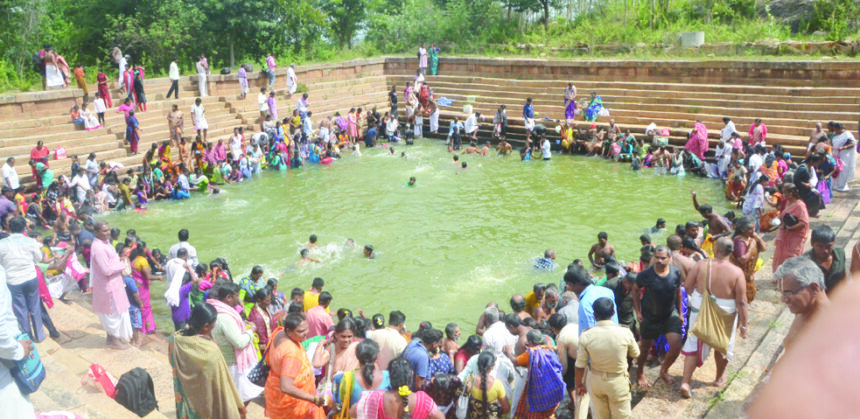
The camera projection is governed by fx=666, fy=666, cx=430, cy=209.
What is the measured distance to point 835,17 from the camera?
71.1 feet

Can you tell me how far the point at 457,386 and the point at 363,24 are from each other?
29.6 metres

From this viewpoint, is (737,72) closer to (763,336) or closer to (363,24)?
(763,336)

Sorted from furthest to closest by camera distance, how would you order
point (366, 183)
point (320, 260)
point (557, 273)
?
point (366, 183) → point (320, 260) → point (557, 273)

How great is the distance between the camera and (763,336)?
6895 millimetres

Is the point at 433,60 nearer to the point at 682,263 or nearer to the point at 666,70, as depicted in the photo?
the point at 666,70

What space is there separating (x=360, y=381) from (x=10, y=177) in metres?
12.0

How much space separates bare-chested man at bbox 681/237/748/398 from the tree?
1057 inches

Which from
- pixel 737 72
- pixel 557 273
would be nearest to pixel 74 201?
pixel 557 273

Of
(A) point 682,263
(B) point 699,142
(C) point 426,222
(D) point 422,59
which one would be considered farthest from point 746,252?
(D) point 422,59

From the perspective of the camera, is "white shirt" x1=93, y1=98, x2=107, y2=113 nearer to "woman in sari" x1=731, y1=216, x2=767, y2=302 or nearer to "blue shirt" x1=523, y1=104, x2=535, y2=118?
"blue shirt" x1=523, y1=104, x2=535, y2=118

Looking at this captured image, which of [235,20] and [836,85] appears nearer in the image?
[836,85]

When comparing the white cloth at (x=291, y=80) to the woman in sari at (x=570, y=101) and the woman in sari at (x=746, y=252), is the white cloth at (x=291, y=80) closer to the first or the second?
the woman in sari at (x=570, y=101)

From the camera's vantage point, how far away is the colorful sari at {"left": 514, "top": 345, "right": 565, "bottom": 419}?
5535 mm

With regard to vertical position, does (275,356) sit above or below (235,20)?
below
